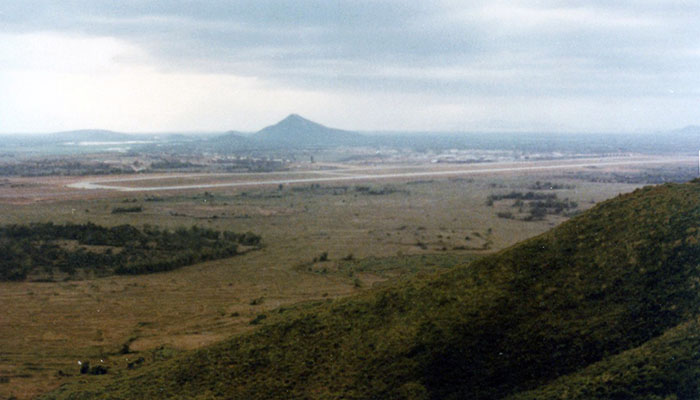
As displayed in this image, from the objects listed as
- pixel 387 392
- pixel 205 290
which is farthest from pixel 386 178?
pixel 387 392

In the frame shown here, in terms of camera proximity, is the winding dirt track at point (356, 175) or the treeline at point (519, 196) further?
the winding dirt track at point (356, 175)

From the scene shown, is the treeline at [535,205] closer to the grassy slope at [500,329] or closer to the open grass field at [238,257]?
the open grass field at [238,257]

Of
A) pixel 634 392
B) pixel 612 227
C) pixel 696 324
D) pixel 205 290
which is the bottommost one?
pixel 205 290

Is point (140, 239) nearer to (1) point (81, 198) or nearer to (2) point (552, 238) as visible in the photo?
(1) point (81, 198)

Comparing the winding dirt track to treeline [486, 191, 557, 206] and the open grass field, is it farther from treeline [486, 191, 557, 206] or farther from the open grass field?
treeline [486, 191, 557, 206]

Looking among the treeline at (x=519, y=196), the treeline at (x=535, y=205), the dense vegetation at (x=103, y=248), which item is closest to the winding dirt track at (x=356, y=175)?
the treeline at (x=519, y=196)

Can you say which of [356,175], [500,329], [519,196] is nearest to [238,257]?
[500,329]
